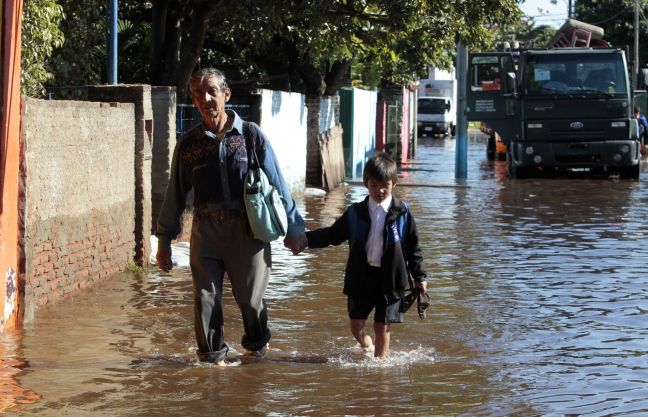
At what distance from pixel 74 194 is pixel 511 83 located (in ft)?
52.4

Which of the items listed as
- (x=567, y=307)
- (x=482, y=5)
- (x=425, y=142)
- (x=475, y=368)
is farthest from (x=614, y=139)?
(x=425, y=142)

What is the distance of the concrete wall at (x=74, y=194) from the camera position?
9.21 m

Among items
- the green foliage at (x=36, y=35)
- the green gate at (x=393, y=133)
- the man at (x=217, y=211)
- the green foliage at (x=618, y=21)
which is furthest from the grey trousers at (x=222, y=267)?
the green foliage at (x=618, y=21)

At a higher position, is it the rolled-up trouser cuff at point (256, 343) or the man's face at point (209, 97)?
the man's face at point (209, 97)

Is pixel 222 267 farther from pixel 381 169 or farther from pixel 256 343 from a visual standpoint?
pixel 381 169

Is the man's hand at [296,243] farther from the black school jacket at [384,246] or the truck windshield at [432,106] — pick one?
the truck windshield at [432,106]

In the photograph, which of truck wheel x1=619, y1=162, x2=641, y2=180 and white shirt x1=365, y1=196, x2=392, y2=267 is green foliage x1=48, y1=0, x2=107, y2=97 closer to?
truck wheel x1=619, y1=162, x2=641, y2=180

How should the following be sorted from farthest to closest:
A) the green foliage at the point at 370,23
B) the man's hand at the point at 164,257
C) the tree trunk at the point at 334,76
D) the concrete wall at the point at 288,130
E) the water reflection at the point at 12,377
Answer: the tree trunk at the point at 334,76 → the concrete wall at the point at 288,130 → the green foliage at the point at 370,23 → the man's hand at the point at 164,257 → the water reflection at the point at 12,377

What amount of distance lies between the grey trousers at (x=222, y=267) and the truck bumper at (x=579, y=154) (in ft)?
63.0

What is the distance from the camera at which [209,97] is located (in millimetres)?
7184

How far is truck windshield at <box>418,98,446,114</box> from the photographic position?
62.4 metres

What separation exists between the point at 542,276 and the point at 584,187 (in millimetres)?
13266

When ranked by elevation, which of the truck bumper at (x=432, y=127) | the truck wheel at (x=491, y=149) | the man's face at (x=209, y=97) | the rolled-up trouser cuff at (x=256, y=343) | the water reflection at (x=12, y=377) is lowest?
the water reflection at (x=12, y=377)

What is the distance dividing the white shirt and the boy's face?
66mm
